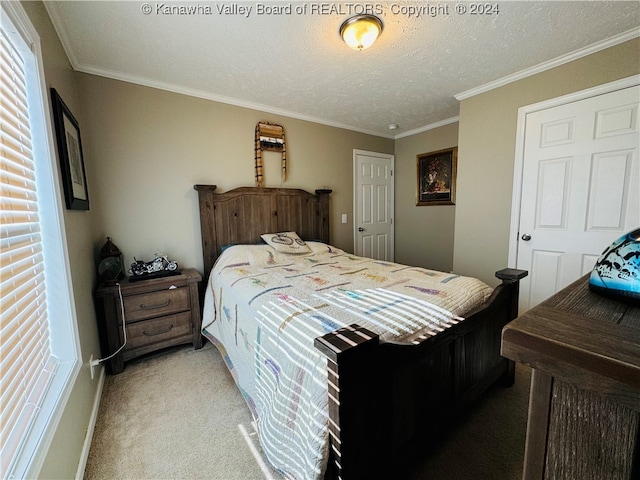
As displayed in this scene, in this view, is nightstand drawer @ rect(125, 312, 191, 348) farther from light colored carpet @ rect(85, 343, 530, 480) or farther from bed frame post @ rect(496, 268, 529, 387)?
bed frame post @ rect(496, 268, 529, 387)

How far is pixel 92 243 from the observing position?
2137 millimetres

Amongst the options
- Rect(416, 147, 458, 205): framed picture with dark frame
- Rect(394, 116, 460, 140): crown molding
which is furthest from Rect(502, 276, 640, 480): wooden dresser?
Rect(394, 116, 460, 140): crown molding

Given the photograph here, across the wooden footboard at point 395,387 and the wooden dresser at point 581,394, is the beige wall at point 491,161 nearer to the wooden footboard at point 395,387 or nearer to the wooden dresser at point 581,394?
the wooden footboard at point 395,387

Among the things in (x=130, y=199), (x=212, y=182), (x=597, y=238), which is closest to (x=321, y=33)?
(x=212, y=182)

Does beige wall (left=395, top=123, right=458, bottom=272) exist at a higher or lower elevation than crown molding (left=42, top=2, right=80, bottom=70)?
lower

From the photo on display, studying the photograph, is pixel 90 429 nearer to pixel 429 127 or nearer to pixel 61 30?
pixel 61 30

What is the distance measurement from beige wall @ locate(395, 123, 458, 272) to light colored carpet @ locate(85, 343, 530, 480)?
6.74 feet

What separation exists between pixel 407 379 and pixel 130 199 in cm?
262

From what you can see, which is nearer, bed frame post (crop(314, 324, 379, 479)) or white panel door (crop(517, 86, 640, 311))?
bed frame post (crop(314, 324, 379, 479))

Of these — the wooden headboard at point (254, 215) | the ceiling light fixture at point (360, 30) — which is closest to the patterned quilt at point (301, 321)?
the wooden headboard at point (254, 215)

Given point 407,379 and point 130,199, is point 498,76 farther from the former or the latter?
point 130,199

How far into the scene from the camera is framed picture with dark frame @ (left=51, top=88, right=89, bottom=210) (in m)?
1.50

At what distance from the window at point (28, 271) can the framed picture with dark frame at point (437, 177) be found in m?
3.88

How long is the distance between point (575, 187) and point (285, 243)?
2.61 m
